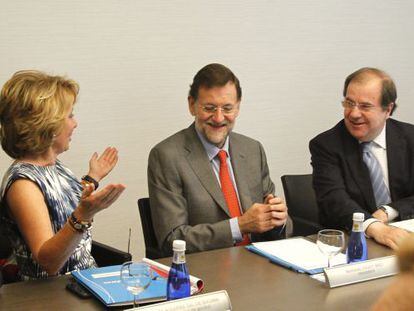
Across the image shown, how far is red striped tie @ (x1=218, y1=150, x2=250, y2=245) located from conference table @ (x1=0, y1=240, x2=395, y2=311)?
0.68 m

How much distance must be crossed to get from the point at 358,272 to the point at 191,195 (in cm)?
107

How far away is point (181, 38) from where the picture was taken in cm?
434

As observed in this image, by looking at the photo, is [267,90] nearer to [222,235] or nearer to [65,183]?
[222,235]

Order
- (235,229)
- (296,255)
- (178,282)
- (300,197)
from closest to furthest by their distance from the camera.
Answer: (178,282)
(296,255)
(235,229)
(300,197)

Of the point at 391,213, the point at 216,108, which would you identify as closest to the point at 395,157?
the point at 391,213

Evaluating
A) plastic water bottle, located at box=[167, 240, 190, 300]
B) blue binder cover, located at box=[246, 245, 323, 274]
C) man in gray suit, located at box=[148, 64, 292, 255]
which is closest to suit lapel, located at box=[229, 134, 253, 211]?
man in gray suit, located at box=[148, 64, 292, 255]

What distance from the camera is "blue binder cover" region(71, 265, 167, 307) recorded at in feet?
6.89

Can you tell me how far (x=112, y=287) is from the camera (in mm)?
2199

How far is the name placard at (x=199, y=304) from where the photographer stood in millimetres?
1921

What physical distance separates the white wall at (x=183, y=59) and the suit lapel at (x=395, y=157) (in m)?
1.31

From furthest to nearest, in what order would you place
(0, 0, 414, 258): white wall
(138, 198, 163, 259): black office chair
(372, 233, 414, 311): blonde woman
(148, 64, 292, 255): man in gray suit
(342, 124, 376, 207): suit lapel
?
1. (0, 0, 414, 258): white wall
2. (342, 124, 376, 207): suit lapel
3. (138, 198, 163, 259): black office chair
4. (148, 64, 292, 255): man in gray suit
5. (372, 233, 414, 311): blonde woman

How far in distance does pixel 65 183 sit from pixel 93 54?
4.88ft

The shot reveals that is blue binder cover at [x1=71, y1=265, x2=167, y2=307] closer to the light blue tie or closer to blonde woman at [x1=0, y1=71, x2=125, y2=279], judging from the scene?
blonde woman at [x1=0, y1=71, x2=125, y2=279]

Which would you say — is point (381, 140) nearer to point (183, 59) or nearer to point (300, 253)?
point (300, 253)
